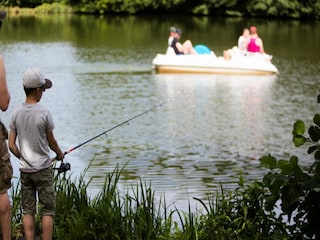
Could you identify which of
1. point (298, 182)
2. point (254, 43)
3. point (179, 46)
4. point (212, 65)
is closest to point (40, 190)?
point (298, 182)

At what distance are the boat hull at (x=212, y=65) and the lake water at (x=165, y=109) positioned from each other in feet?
1.24

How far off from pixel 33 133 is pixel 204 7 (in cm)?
4788

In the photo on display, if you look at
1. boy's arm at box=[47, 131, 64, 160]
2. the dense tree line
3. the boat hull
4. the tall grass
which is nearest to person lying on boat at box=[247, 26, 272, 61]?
the boat hull

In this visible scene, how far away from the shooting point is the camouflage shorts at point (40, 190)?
5.03 meters

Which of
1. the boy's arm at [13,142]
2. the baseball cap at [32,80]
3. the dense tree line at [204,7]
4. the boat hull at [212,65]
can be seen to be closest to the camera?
the baseball cap at [32,80]

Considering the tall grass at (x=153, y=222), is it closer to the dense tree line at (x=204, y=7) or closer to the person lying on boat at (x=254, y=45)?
the person lying on boat at (x=254, y=45)

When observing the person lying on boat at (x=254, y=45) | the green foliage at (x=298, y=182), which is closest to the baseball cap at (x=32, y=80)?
the green foliage at (x=298, y=182)

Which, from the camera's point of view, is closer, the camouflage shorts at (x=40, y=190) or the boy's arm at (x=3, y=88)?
the boy's arm at (x=3, y=88)

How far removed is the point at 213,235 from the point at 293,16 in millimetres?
45576

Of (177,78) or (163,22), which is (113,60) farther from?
(163,22)

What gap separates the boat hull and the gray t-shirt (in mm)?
16372

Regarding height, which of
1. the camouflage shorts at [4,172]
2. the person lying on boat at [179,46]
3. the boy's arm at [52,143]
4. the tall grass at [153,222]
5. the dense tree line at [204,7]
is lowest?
the dense tree line at [204,7]

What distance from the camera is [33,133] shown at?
196 inches

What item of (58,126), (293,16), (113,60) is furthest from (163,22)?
(58,126)
